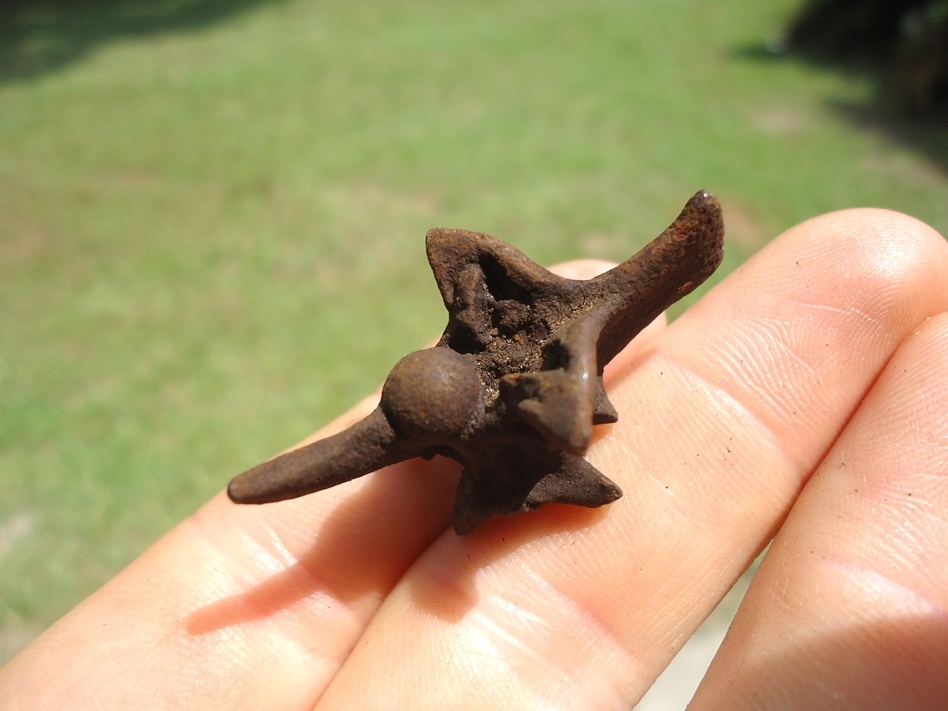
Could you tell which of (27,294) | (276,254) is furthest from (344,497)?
(27,294)

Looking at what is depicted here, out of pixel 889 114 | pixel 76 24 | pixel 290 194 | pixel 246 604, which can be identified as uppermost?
pixel 76 24

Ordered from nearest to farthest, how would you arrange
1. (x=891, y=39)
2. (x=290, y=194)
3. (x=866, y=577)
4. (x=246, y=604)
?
(x=866, y=577), (x=246, y=604), (x=290, y=194), (x=891, y=39)

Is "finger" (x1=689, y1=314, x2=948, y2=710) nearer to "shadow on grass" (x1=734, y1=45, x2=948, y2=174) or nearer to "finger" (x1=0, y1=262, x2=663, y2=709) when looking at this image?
"finger" (x1=0, y1=262, x2=663, y2=709)

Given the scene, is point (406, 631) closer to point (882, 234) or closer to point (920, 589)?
point (920, 589)

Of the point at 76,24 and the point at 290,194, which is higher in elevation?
the point at 76,24

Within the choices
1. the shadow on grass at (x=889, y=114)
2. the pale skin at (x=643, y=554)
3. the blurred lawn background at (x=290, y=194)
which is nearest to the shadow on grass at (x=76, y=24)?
the blurred lawn background at (x=290, y=194)

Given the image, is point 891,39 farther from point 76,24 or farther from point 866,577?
point 76,24

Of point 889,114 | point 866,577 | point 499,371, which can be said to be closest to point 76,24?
point 889,114
